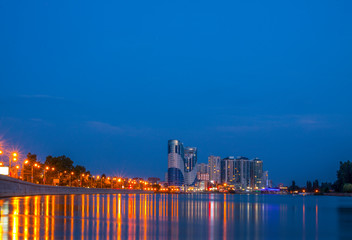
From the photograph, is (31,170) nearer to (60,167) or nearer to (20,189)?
(60,167)

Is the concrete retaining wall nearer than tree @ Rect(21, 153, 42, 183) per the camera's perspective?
Yes


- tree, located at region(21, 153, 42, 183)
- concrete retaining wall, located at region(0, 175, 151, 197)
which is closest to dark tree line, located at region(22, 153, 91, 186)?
tree, located at region(21, 153, 42, 183)

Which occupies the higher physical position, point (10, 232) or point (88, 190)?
point (10, 232)

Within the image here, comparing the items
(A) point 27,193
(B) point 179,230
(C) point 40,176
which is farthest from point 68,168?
(B) point 179,230

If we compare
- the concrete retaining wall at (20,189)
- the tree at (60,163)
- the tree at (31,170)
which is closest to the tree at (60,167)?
the tree at (60,163)

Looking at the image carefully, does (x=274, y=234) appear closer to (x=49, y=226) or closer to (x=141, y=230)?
(x=141, y=230)

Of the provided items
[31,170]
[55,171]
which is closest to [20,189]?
[31,170]

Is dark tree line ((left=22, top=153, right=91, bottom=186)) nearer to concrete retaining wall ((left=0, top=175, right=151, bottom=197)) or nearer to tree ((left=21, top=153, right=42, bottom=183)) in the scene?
tree ((left=21, top=153, right=42, bottom=183))

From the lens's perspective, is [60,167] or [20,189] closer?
[20,189]

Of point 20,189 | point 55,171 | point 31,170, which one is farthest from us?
point 55,171

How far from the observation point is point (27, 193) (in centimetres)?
8000

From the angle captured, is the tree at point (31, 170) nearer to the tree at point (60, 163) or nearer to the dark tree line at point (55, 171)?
the dark tree line at point (55, 171)

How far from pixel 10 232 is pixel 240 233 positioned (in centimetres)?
988

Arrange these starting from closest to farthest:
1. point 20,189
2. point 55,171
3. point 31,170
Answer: point 20,189
point 31,170
point 55,171
